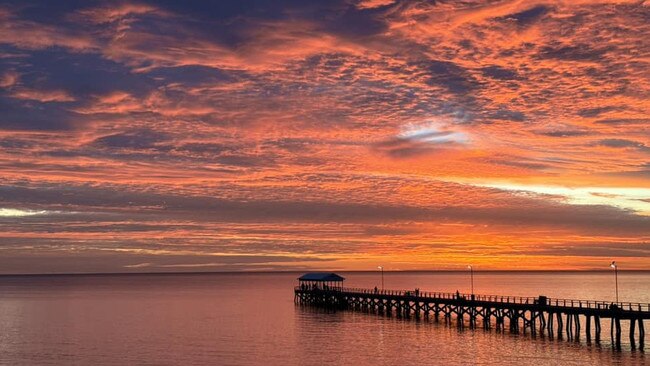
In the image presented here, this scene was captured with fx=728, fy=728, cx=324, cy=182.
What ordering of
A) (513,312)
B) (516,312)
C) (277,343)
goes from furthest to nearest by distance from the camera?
(513,312) < (516,312) < (277,343)

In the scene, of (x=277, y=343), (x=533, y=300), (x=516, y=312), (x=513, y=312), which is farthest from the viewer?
(x=533, y=300)

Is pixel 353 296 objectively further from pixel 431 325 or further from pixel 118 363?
pixel 118 363

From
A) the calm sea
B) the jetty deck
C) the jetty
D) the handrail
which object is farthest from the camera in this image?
A: the handrail

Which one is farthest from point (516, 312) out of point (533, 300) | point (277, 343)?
point (277, 343)

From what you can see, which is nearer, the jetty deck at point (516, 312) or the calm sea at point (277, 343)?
the calm sea at point (277, 343)

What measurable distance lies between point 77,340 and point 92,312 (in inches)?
1680

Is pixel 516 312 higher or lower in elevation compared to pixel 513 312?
higher

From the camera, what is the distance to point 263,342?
73312 millimetres

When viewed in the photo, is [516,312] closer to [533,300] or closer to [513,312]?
[513,312]

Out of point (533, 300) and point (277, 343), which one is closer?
point (277, 343)

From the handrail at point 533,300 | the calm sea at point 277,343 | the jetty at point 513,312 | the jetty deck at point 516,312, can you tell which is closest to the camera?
the calm sea at point 277,343

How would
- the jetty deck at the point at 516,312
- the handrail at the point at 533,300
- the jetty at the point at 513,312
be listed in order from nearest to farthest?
the jetty deck at the point at 516,312, the jetty at the point at 513,312, the handrail at the point at 533,300

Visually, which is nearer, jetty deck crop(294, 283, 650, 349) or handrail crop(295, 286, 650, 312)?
jetty deck crop(294, 283, 650, 349)

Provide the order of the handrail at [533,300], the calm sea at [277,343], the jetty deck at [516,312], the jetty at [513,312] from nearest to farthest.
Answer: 1. the calm sea at [277,343]
2. the jetty deck at [516,312]
3. the jetty at [513,312]
4. the handrail at [533,300]
